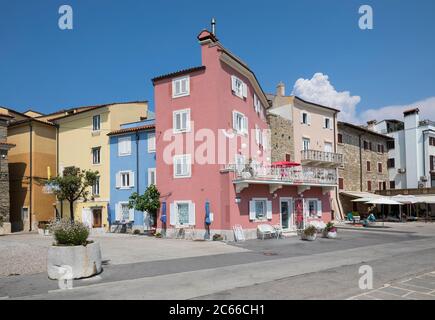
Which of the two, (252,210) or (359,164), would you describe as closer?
(252,210)

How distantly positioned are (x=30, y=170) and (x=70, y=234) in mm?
25918

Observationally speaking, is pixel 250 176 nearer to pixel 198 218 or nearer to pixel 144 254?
pixel 198 218

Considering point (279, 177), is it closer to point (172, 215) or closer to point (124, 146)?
point (172, 215)

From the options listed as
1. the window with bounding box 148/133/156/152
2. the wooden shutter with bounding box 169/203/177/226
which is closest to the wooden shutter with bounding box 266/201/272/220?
the wooden shutter with bounding box 169/203/177/226

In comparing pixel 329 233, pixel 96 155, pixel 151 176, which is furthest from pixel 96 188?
pixel 329 233

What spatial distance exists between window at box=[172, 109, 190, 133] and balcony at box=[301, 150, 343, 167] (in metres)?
15.3

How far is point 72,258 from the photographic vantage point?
11.5 meters

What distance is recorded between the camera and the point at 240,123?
89.2ft

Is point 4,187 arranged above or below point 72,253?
above

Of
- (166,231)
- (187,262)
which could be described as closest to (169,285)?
(187,262)

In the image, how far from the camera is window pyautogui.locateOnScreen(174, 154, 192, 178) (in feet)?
83.7

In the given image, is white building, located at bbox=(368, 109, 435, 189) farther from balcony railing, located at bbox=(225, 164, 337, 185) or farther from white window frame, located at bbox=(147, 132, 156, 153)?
white window frame, located at bbox=(147, 132, 156, 153)

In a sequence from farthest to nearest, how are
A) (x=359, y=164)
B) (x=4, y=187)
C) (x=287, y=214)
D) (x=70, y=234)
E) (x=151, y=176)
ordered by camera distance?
(x=359, y=164), (x=4, y=187), (x=151, y=176), (x=287, y=214), (x=70, y=234)

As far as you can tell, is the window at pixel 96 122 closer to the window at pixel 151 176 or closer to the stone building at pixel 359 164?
the window at pixel 151 176
